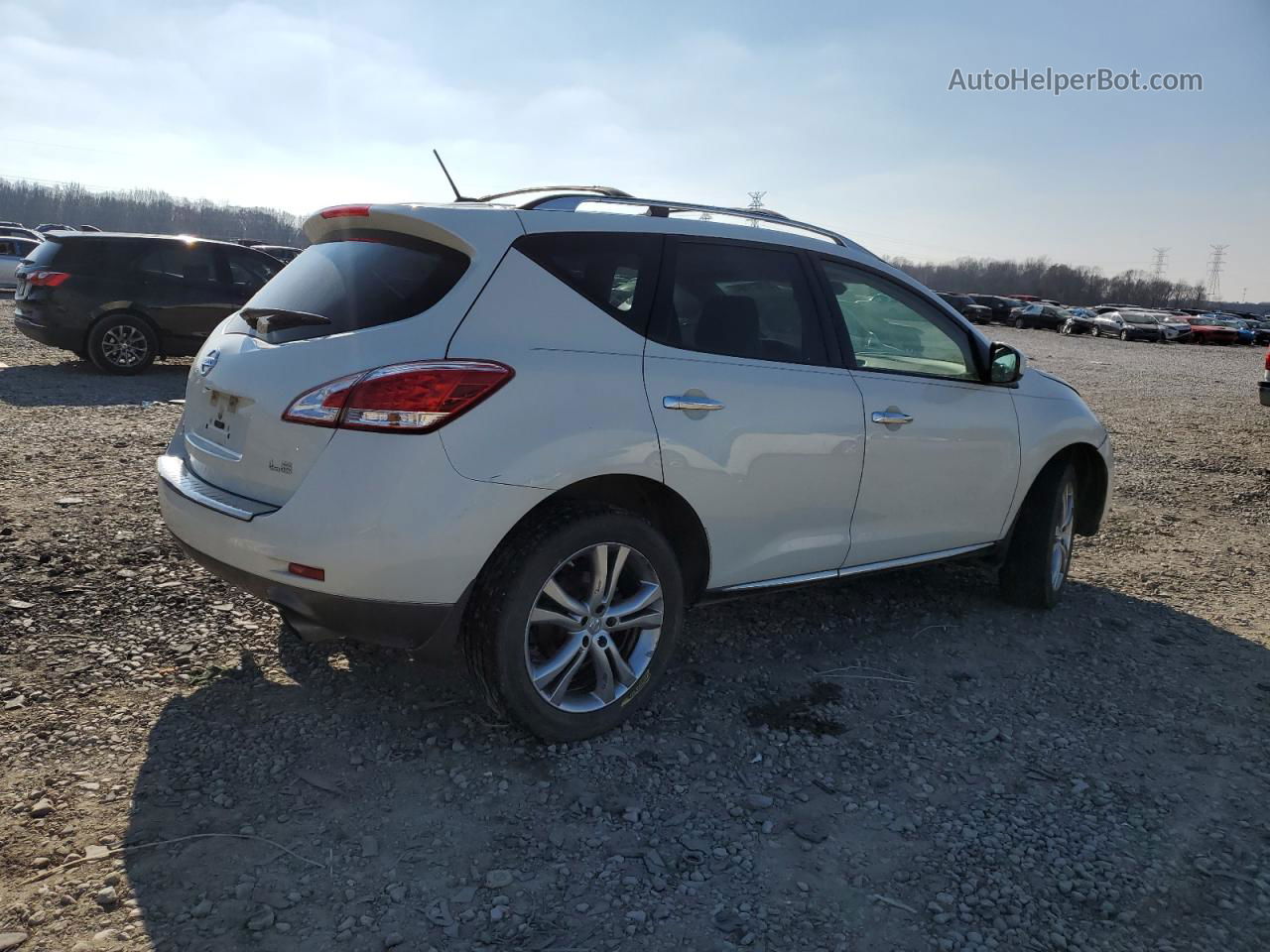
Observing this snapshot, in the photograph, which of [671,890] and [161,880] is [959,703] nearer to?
[671,890]

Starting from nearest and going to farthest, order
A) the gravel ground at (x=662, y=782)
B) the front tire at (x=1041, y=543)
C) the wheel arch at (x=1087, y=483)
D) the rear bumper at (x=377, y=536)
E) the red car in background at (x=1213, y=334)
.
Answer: the gravel ground at (x=662, y=782)
the rear bumper at (x=377, y=536)
the front tire at (x=1041, y=543)
the wheel arch at (x=1087, y=483)
the red car in background at (x=1213, y=334)

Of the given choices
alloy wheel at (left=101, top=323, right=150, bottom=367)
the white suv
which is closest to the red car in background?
alloy wheel at (left=101, top=323, right=150, bottom=367)

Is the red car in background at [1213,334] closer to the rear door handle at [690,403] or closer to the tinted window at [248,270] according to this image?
the tinted window at [248,270]

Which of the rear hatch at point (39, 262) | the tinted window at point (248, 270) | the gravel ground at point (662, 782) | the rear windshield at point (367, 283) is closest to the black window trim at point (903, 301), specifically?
the gravel ground at point (662, 782)

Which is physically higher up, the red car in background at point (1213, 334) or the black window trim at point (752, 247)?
the red car in background at point (1213, 334)

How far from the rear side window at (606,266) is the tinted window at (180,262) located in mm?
10195

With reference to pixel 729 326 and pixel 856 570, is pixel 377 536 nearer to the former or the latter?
pixel 729 326

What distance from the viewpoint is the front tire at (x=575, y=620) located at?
10.0ft

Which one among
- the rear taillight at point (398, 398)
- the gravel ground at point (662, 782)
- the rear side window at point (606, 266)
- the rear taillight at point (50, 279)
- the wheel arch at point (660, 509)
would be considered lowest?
the gravel ground at point (662, 782)

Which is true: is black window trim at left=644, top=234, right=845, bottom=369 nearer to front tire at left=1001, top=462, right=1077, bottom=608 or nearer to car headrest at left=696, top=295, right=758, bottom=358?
car headrest at left=696, top=295, right=758, bottom=358

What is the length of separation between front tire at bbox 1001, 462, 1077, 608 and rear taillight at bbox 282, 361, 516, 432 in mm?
3229

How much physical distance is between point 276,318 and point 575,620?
1436 mm

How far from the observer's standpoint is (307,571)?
2900mm

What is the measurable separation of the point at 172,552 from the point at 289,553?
7.96 feet
